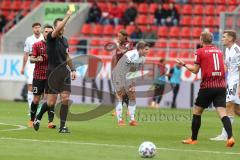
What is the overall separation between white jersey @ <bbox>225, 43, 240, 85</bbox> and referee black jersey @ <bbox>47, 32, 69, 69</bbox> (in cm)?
348

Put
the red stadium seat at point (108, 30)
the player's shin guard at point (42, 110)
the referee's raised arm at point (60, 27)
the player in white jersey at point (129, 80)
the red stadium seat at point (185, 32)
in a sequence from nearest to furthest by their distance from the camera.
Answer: the referee's raised arm at point (60, 27) < the player's shin guard at point (42, 110) < the player in white jersey at point (129, 80) < the red stadium seat at point (185, 32) < the red stadium seat at point (108, 30)

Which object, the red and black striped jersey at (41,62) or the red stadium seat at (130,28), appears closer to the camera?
the red and black striped jersey at (41,62)

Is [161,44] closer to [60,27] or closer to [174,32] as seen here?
[174,32]

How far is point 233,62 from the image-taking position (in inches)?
659

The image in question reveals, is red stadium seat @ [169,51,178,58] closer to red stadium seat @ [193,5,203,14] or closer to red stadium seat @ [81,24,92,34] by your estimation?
red stadium seat @ [193,5,203,14]

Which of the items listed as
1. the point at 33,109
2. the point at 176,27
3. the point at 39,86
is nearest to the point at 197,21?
the point at 176,27

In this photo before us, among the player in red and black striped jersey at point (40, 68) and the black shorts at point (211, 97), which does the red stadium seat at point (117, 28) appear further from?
the black shorts at point (211, 97)

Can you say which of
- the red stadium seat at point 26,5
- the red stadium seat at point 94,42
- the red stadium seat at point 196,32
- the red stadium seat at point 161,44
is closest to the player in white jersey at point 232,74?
the red stadium seat at point 161,44

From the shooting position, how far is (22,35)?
1485 inches

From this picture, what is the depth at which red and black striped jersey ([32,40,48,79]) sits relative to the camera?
59.2 feet

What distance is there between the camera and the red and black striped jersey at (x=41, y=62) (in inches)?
710

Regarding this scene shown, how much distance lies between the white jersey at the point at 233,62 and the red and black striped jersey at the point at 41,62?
13.6ft

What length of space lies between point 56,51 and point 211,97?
3687 mm

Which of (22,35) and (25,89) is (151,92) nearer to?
(25,89)
